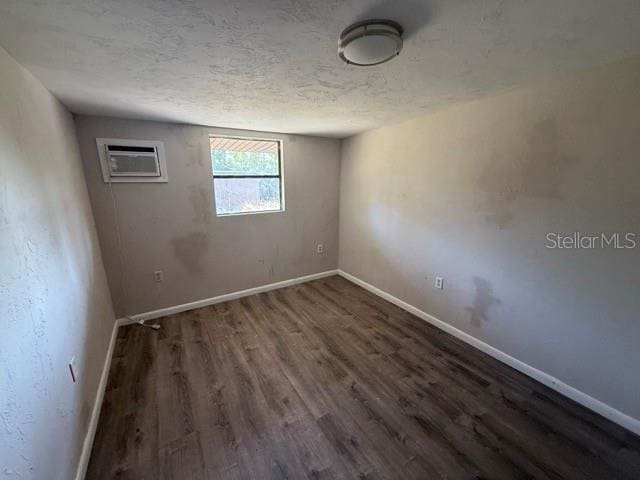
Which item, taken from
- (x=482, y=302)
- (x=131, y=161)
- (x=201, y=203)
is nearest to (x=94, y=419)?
(x=201, y=203)

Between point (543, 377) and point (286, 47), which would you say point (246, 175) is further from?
point (543, 377)

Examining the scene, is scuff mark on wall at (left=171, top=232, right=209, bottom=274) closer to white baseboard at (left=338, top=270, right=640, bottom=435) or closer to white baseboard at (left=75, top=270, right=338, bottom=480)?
white baseboard at (left=75, top=270, right=338, bottom=480)

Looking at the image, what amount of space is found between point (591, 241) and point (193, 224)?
11.3 feet

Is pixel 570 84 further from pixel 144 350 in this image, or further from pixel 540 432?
pixel 144 350

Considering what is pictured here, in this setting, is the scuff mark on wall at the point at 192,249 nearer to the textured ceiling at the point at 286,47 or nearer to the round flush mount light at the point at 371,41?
the textured ceiling at the point at 286,47

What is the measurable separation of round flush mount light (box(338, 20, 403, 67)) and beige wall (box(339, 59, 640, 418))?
1299mm

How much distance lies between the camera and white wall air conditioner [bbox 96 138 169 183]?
2314mm

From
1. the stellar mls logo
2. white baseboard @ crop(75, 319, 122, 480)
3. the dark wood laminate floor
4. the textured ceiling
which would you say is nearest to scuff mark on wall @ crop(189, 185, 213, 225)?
the textured ceiling

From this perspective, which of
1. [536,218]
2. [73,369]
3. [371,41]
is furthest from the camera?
[536,218]

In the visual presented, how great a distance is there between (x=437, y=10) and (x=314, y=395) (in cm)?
222

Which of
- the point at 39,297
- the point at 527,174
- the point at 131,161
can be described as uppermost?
the point at 131,161

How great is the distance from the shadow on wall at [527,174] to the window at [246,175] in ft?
7.76

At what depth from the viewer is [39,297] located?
1.15 metres

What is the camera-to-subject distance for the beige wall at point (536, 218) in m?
1.45
